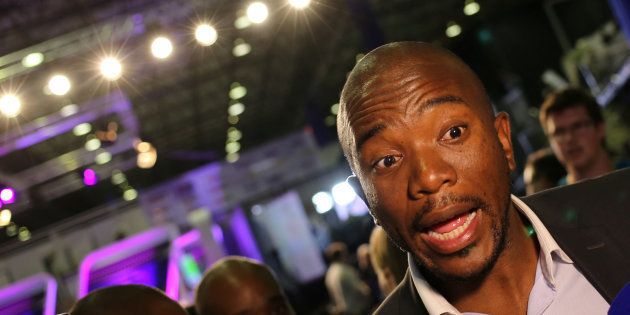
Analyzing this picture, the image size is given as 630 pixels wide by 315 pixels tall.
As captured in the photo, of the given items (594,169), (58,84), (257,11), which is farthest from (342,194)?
(594,169)

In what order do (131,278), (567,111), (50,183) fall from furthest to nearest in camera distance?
1. (50,183)
2. (131,278)
3. (567,111)

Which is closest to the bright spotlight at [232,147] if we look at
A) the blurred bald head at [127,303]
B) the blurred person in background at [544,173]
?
the blurred person in background at [544,173]

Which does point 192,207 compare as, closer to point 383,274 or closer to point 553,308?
point 383,274

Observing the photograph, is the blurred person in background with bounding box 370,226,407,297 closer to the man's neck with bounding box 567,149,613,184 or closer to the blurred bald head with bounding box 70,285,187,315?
the blurred bald head with bounding box 70,285,187,315

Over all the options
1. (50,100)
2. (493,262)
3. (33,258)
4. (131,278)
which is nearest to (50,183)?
(50,100)

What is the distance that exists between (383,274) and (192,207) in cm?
1547

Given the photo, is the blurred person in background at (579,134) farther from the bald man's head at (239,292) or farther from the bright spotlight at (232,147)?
the bright spotlight at (232,147)

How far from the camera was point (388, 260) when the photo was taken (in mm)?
2643

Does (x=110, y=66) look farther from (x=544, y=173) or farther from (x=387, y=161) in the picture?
(x=387, y=161)

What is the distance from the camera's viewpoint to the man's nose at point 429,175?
143 centimetres

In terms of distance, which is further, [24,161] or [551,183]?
[24,161]

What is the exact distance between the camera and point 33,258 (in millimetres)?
6930

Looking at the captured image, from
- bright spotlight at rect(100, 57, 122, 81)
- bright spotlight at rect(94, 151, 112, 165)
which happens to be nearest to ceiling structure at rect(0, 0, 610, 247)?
bright spotlight at rect(94, 151, 112, 165)

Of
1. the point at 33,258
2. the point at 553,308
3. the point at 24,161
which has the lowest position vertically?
the point at 553,308
